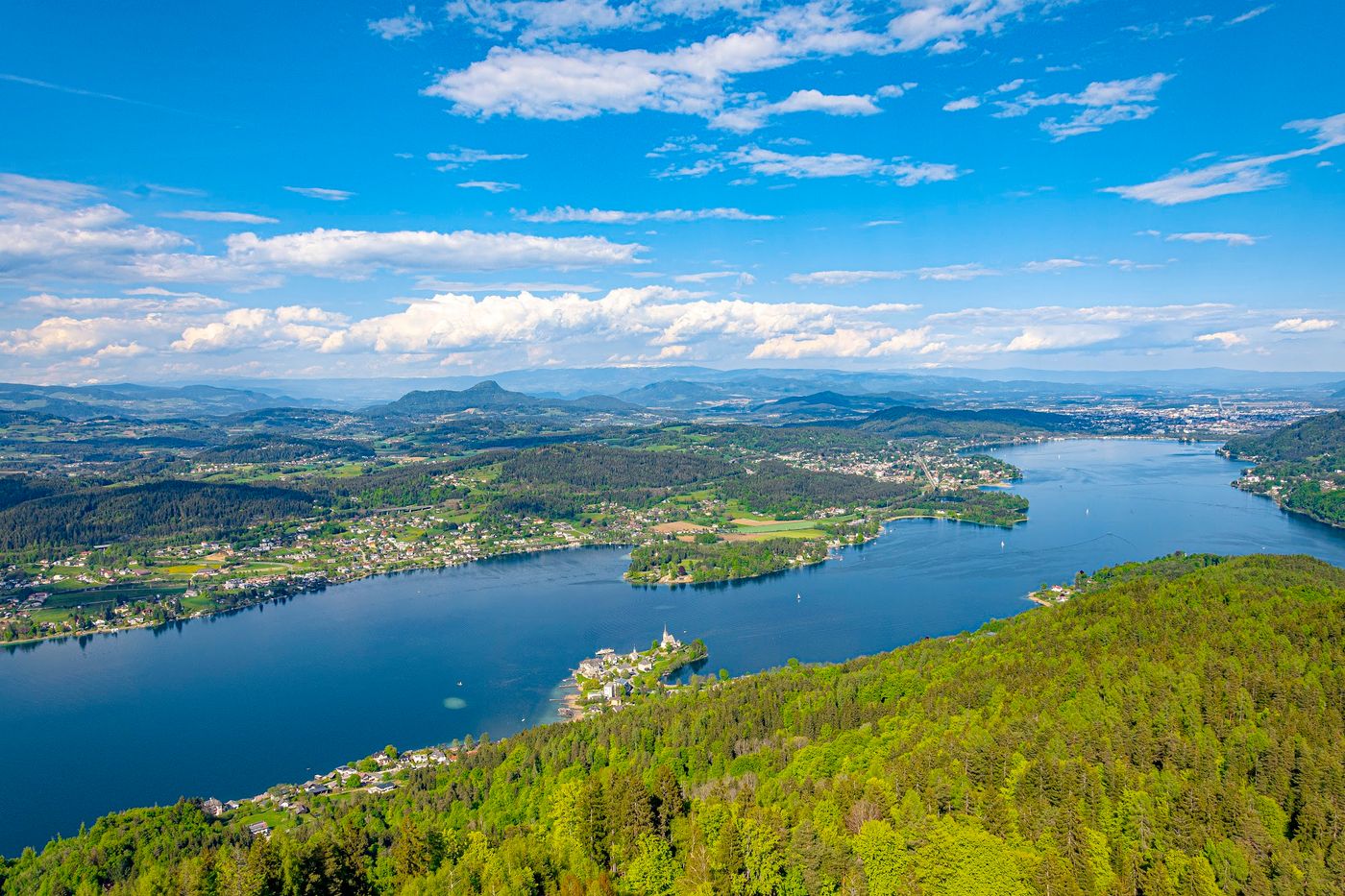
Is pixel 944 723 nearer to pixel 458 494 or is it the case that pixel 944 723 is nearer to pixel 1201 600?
pixel 1201 600

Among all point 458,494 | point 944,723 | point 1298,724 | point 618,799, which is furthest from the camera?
point 458,494

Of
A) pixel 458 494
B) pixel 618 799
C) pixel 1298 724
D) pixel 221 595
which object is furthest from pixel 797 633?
pixel 458 494

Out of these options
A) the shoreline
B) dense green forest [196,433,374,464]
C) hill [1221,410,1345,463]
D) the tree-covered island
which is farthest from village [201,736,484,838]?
hill [1221,410,1345,463]

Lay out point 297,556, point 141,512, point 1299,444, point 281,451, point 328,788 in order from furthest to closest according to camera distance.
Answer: point 281,451 → point 1299,444 → point 141,512 → point 297,556 → point 328,788

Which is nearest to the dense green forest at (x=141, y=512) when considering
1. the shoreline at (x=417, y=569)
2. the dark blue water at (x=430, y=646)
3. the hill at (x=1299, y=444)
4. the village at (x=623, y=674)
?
the shoreline at (x=417, y=569)

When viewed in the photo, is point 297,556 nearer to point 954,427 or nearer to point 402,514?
point 402,514

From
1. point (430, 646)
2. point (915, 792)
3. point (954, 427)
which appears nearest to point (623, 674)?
point (430, 646)

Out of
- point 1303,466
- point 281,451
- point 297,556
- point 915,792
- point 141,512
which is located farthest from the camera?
point 281,451

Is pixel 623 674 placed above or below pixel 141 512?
below

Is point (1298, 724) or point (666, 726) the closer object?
point (1298, 724)
